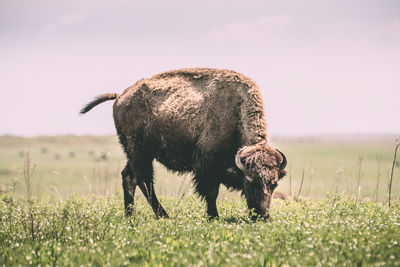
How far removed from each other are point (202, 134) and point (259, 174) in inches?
75.5

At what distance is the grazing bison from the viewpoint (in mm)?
7465

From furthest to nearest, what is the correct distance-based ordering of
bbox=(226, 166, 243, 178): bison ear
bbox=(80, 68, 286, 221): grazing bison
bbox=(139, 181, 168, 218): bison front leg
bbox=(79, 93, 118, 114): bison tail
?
bbox=(79, 93, 118, 114): bison tail
bbox=(139, 181, 168, 218): bison front leg
bbox=(226, 166, 243, 178): bison ear
bbox=(80, 68, 286, 221): grazing bison

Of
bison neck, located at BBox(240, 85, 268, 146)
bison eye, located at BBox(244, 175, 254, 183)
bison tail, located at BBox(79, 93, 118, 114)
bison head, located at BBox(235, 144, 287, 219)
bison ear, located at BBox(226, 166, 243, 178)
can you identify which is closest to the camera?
bison head, located at BBox(235, 144, 287, 219)

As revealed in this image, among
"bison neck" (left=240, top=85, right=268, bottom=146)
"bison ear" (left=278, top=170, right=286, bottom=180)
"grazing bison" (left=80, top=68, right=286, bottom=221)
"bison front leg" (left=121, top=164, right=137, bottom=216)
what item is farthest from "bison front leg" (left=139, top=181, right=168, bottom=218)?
"bison ear" (left=278, top=170, right=286, bottom=180)

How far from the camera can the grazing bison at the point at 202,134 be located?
7.46 m

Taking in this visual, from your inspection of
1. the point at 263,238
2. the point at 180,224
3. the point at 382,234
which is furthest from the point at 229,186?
the point at 382,234

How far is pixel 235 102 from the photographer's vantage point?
8.48 meters

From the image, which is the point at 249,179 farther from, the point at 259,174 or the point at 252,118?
the point at 252,118

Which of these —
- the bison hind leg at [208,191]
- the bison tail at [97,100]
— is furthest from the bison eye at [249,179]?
the bison tail at [97,100]

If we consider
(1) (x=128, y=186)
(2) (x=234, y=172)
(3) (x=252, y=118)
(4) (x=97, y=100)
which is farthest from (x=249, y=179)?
(4) (x=97, y=100)

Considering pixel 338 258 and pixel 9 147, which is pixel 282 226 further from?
pixel 9 147

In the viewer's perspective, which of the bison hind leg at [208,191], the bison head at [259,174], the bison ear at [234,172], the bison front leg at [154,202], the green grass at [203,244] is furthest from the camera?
the bison front leg at [154,202]

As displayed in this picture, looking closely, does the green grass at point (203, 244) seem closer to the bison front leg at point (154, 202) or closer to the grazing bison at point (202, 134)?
the grazing bison at point (202, 134)

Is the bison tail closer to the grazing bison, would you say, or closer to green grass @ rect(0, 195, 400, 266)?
the grazing bison
